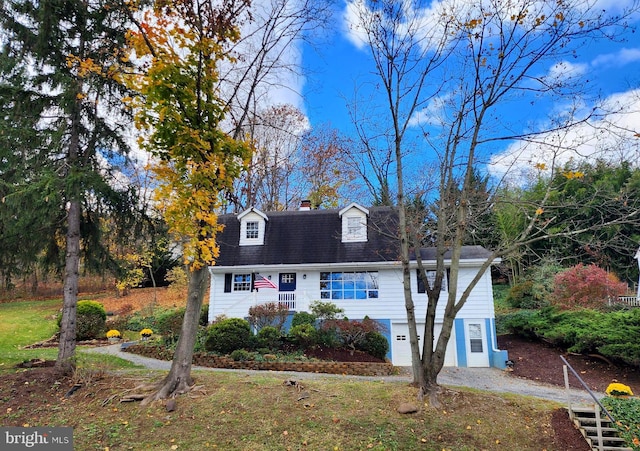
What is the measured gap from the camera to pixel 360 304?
1582cm

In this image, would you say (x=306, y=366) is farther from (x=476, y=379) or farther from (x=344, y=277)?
(x=476, y=379)

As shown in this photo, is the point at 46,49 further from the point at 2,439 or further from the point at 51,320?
the point at 51,320

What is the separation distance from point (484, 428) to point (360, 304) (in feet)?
31.9

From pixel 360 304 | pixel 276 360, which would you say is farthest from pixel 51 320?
pixel 360 304

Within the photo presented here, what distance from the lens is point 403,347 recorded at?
15.3m

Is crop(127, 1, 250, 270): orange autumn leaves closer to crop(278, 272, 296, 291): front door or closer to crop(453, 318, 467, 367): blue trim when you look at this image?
crop(278, 272, 296, 291): front door

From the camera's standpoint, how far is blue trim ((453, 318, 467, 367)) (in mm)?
14805

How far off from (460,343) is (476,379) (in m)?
2.67

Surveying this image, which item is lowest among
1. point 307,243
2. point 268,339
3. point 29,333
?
point 29,333

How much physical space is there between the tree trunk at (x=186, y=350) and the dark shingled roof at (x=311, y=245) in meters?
8.69

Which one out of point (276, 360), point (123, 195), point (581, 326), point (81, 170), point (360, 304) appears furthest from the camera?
point (360, 304)

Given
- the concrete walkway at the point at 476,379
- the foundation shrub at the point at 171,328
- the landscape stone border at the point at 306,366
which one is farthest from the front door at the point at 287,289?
the concrete walkway at the point at 476,379

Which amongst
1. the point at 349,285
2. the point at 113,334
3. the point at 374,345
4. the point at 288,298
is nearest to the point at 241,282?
the point at 288,298
